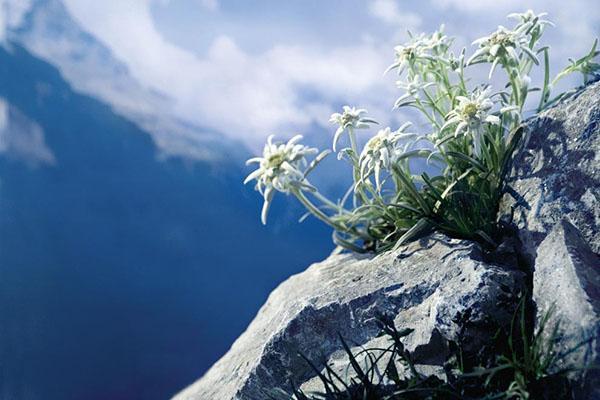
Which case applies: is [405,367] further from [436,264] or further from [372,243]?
[372,243]

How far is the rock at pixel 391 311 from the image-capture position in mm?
2191

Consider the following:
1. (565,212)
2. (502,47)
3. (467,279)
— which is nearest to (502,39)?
(502,47)

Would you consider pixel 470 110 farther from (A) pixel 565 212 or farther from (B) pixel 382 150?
(A) pixel 565 212

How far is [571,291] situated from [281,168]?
124 cm

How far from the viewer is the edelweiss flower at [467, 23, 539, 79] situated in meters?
2.72

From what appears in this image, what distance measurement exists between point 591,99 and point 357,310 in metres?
1.31

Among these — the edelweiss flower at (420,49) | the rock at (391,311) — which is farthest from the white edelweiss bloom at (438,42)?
the rock at (391,311)

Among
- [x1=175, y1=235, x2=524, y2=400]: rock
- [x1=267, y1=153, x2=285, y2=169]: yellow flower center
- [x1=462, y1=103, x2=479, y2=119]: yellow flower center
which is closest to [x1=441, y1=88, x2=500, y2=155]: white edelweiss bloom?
[x1=462, y1=103, x2=479, y2=119]: yellow flower center

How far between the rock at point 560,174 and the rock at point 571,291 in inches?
→ 6.0

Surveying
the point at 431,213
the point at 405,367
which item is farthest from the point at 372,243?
the point at 405,367

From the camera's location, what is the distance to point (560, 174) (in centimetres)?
251

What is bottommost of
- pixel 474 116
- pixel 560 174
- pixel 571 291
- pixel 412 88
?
pixel 571 291

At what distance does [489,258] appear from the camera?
8.25 feet

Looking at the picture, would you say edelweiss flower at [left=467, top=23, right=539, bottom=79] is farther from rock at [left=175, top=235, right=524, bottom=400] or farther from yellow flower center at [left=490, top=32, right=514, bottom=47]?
rock at [left=175, top=235, right=524, bottom=400]
